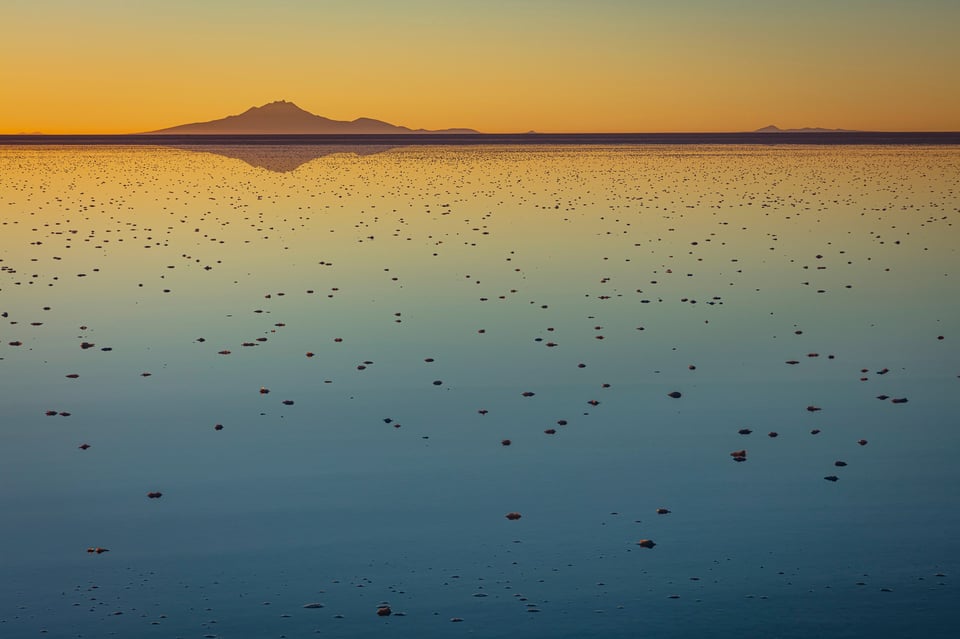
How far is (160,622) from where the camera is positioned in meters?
12.1

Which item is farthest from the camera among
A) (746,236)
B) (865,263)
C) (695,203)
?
(695,203)

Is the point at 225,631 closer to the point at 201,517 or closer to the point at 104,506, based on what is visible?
the point at 201,517

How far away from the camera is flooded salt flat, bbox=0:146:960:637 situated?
500 inches

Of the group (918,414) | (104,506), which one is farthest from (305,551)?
(918,414)

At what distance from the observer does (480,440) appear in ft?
61.0

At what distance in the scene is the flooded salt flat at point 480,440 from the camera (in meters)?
12.7

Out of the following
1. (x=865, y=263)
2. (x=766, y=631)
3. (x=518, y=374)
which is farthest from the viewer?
(x=865, y=263)

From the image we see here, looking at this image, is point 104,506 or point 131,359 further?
point 131,359

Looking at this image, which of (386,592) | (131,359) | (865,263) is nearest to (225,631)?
(386,592)

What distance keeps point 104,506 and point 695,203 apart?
51291mm

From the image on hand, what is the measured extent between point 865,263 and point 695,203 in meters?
24.6

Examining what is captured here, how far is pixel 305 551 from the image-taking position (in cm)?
1395

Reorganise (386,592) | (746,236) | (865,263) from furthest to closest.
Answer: (746,236) → (865,263) → (386,592)

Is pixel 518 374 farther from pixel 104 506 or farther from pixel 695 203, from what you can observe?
pixel 695 203
